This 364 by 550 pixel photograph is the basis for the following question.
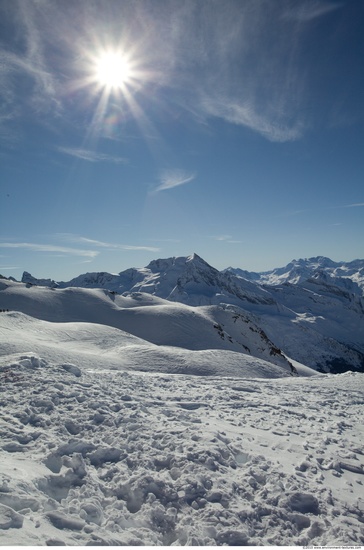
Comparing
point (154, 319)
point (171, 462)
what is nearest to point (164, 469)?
point (171, 462)

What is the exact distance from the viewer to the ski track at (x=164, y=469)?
5492 millimetres

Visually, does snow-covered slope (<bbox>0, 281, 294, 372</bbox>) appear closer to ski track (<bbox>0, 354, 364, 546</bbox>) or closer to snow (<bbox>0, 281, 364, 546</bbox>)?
snow (<bbox>0, 281, 364, 546</bbox>)

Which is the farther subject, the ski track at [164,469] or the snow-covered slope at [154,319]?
the snow-covered slope at [154,319]

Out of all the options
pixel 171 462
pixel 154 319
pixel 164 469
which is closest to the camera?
pixel 164 469

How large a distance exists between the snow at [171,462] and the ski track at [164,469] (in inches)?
1.0

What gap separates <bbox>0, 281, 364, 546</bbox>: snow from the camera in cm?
552

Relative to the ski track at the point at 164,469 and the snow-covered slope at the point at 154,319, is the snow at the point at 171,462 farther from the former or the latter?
the snow-covered slope at the point at 154,319

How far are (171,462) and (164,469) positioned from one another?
26cm

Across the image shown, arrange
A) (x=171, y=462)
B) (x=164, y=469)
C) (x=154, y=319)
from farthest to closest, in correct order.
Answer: (x=154, y=319) < (x=171, y=462) < (x=164, y=469)

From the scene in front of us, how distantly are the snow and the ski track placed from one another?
0.08 ft

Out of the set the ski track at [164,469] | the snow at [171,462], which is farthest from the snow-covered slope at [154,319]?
the ski track at [164,469]

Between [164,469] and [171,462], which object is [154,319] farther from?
[164,469]

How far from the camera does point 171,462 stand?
7336 mm

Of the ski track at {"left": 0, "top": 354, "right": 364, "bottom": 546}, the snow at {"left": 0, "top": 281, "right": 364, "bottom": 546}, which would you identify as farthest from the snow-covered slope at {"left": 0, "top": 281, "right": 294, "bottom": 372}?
the ski track at {"left": 0, "top": 354, "right": 364, "bottom": 546}
